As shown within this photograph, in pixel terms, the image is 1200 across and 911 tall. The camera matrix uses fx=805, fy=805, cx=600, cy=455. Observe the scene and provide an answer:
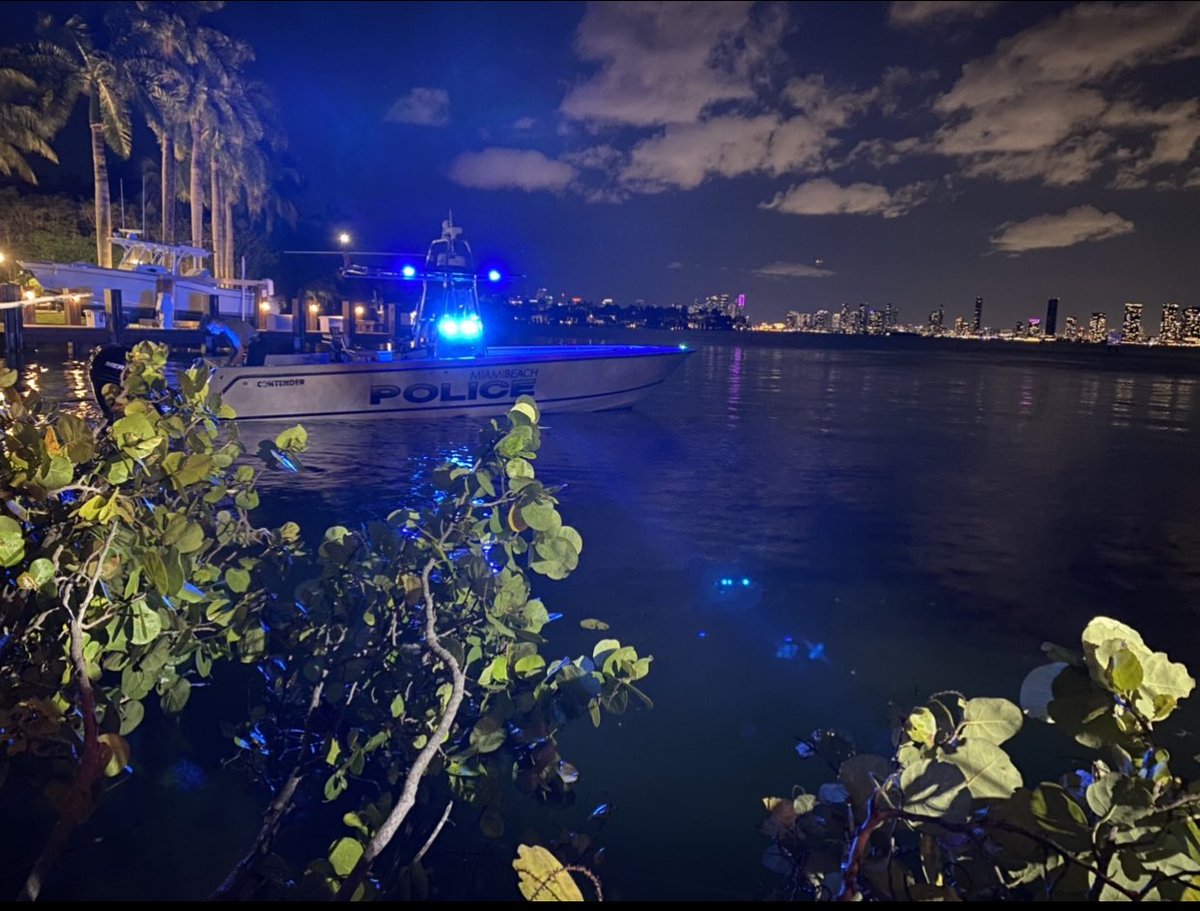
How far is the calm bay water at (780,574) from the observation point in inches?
182

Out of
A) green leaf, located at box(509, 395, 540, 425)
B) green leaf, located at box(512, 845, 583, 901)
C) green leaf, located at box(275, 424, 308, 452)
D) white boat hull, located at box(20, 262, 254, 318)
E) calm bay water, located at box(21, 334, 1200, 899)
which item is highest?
white boat hull, located at box(20, 262, 254, 318)

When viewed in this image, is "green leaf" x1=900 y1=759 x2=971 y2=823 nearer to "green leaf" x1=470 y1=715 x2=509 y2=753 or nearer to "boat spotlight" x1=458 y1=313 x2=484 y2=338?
"green leaf" x1=470 y1=715 x2=509 y2=753

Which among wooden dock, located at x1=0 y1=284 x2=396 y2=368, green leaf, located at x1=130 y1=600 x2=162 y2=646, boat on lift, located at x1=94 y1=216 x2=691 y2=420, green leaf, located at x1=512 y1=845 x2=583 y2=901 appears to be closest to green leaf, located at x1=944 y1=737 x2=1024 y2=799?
green leaf, located at x1=512 y1=845 x2=583 y2=901

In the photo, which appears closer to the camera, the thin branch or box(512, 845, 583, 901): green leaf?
box(512, 845, 583, 901): green leaf

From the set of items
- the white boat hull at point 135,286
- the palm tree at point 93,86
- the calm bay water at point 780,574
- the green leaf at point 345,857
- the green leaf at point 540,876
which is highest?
the palm tree at point 93,86

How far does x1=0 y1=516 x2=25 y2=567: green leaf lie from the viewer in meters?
2.64

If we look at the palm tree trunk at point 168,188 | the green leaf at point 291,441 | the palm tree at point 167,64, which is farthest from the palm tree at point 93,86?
the green leaf at point 291,441

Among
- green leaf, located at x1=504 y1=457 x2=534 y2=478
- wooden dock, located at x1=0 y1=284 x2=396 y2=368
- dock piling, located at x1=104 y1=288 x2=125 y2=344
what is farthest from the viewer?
dock piling, located at x1=104 y1=288 x2=125 y2=344

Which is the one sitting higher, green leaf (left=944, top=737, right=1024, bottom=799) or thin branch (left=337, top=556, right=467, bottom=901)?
green leaf (left=944, top=737, right=1024, bottom=799)

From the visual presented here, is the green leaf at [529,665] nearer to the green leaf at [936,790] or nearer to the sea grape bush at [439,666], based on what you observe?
the sea grape bush at [439,666]

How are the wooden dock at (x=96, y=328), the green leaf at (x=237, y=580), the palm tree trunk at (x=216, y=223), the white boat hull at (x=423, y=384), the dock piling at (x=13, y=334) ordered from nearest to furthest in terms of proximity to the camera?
the green leaf at (x=237, y=580)
the white boat hull at (x=423, y=384)
the dock piling at (x=13, y=334)
the wooden dock at (x=96, y=328)
the palm tree trunk at (x=216, y=223)

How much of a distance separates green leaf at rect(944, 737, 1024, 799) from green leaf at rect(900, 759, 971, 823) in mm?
29

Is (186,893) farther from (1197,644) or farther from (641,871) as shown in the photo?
(1197,644)

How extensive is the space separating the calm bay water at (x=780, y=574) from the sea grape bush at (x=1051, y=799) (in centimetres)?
195
